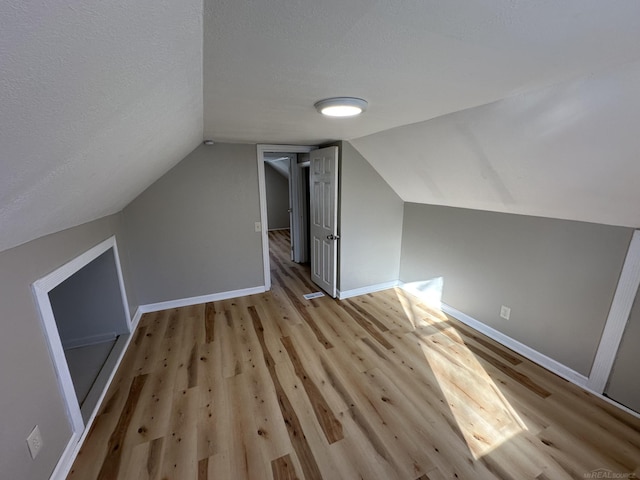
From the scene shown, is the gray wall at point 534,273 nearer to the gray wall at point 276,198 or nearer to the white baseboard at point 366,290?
the white baseboard at point 366,290

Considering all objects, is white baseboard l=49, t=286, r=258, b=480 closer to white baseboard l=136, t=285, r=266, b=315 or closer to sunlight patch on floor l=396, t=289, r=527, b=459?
white baseboard l=136, t=285, r=266, b=315

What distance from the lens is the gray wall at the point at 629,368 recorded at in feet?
5.84

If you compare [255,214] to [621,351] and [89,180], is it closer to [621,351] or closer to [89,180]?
[89,180]

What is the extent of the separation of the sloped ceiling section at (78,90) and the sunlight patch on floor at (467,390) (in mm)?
2370

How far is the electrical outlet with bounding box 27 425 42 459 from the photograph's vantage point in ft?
4.02

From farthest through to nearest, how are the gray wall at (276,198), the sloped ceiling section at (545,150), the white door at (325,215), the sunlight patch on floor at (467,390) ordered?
the gray wall at (276,198)
the white door at (325,215)
the sunlight patch on floor at (467,390)
the sloped ceiling section at (545,150)

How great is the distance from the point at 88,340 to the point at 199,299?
1.10 m

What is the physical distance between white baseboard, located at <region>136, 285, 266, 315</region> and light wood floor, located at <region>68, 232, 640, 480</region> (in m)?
0.42

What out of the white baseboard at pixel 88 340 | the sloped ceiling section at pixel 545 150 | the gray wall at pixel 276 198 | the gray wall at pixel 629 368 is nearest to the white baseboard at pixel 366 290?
the sloped ceiling section at pixel 545 150

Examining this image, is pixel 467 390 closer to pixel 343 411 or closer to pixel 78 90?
pixel 343 411

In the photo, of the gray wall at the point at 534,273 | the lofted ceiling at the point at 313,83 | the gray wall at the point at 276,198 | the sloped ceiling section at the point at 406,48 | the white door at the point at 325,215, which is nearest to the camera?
the lofted ceiling at the point at 313,83

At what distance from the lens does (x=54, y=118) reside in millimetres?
681

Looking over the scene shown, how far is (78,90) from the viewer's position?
0.65 m

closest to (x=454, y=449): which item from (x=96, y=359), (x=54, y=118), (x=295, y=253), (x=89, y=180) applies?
(x=54, y=118)
